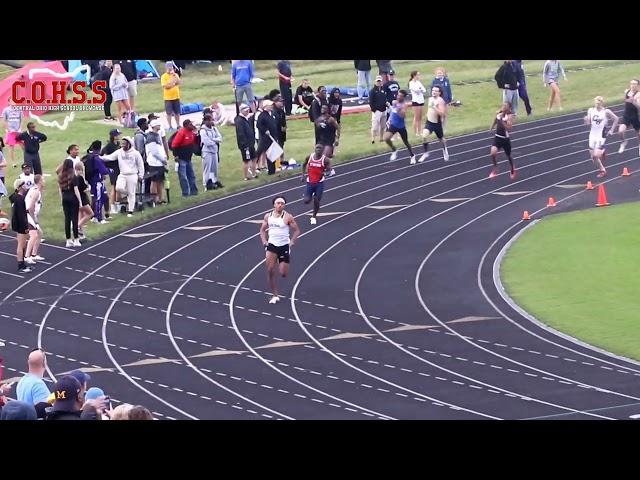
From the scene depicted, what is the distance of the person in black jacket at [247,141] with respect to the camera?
91.8 ft

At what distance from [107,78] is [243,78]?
377 cm

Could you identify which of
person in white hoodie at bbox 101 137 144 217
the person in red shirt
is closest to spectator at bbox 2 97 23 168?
person in white hoodie at bbox 101 137 144 217

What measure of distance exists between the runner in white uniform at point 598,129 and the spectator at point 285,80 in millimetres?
7005

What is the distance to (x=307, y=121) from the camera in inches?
1352

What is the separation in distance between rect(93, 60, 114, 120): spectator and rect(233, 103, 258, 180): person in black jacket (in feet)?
18.4

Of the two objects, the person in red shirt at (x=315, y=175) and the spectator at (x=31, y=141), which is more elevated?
the spectator at (x=31, y=141)

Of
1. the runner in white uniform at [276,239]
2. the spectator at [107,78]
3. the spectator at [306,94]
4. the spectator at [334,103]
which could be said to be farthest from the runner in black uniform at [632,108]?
the spectator at [107,78]

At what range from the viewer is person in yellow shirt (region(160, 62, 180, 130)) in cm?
3105

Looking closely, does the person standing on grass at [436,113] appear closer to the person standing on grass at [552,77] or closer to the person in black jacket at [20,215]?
the person standing on grass at [552,77]

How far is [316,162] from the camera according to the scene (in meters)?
25.2

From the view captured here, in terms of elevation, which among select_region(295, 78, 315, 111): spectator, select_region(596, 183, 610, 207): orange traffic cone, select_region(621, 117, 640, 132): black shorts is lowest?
select_region(596, 183, 610, 207): orange traffic cone

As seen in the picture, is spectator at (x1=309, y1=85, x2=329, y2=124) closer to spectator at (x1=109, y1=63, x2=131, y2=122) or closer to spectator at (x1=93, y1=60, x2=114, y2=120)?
spectator at (x1=109, y1=63, x2=131, y2=122)
